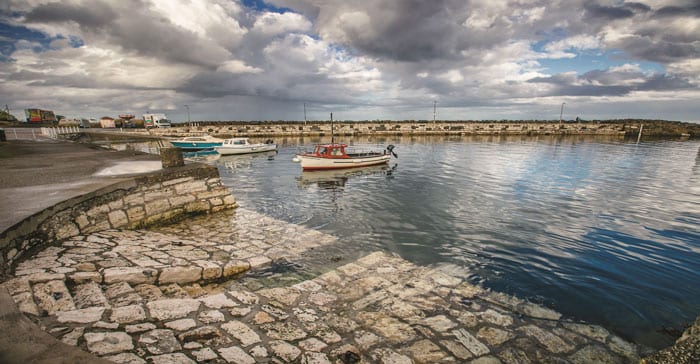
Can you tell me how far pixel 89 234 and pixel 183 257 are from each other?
2342 mm

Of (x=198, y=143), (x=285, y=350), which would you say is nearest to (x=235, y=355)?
(x=285, y=350)

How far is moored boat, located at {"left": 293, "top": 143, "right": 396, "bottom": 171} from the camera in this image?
2284 centimetres

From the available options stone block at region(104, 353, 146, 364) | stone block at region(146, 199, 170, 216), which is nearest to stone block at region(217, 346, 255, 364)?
stone block at region(104, 353, 146, 364)

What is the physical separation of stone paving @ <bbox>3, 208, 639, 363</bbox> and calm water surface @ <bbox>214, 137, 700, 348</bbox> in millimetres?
1186

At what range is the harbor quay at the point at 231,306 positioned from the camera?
3045 millimetres

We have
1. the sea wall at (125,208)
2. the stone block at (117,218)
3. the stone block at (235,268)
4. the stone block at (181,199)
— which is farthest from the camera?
the stone block at (181,199)

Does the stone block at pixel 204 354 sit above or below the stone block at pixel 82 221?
below

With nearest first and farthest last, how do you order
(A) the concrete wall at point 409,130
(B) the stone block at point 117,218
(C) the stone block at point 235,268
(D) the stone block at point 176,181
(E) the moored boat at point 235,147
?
(C) the stone block at point 235,268 < (B) the stone block at point 117,218 < (D) the stone block at point 176,181 < (E) the moored boat at point 235,147 < (A) the concrete wall at point 409,130

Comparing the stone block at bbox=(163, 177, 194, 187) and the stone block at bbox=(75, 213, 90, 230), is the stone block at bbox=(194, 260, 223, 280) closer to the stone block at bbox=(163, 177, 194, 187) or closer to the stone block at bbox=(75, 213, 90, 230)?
the stone block at bbox=(75, 213, 90, 230)

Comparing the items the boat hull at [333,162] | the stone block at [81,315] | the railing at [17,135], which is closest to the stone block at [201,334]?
the stone block at [81,315]

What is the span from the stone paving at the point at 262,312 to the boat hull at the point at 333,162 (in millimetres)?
16091

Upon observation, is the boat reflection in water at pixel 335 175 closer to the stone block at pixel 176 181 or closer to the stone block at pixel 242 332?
the stone block at pixel 176 181

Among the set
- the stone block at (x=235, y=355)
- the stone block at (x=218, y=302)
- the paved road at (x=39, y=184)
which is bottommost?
the stone block at (x=218, y=302)

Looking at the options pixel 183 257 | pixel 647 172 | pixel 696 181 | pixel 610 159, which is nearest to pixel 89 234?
pixel 183 257
